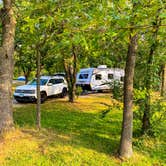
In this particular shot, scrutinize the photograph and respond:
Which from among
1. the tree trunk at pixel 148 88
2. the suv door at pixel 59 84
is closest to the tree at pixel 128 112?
the tree trunk at pixel 148 88

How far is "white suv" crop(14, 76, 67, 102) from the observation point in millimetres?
19094

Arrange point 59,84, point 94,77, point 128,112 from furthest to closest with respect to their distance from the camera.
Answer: point 94,77 → point 59,84 → point 128,112

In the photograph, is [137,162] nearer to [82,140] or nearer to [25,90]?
[82,140]

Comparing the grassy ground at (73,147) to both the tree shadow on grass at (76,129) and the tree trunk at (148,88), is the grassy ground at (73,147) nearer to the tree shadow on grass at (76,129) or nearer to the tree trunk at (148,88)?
the tree shadow on grass at (76,129)

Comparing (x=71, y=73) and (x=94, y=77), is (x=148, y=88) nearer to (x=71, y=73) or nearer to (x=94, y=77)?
(x=71, y=73)

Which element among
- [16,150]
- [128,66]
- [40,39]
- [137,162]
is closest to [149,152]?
[137,162]

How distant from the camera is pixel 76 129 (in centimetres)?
1076

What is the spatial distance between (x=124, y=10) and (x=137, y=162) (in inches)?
178

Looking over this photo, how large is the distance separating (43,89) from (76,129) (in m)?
9.60

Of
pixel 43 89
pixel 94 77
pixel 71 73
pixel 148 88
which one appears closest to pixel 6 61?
pixel 148 88

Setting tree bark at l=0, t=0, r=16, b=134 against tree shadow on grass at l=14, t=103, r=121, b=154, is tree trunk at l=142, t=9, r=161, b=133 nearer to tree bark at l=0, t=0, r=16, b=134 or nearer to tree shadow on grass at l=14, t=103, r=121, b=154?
tree shadow on grass at l=14, t=103, r=121, b=154

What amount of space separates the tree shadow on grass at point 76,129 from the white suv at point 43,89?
149 inches

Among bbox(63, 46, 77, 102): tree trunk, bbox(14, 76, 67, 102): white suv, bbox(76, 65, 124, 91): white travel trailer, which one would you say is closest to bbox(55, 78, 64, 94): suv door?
bbox(14, 76, 67, 102): white suv

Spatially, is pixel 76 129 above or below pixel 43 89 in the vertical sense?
below
